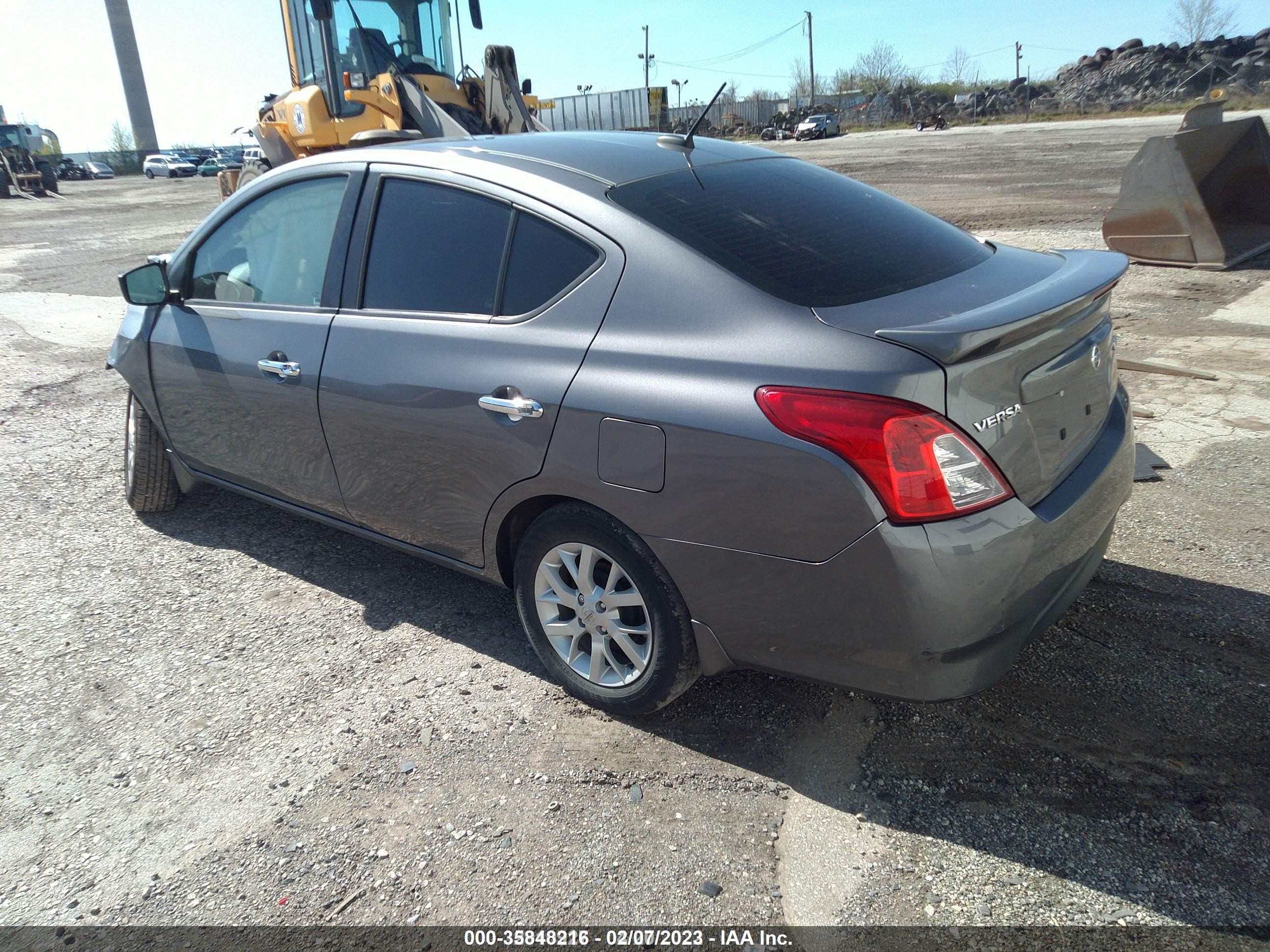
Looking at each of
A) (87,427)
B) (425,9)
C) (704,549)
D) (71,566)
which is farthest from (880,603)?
(425,9)

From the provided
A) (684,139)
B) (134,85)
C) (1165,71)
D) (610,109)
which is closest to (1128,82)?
(1165,71)

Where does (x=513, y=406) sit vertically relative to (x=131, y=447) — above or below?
above

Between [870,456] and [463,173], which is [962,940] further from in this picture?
[463,173]

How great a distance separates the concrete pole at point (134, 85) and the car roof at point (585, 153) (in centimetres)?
8961

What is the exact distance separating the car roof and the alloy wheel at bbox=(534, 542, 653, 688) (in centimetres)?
122

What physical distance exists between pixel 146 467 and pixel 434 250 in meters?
2.47

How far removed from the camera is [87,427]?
20.5 feet

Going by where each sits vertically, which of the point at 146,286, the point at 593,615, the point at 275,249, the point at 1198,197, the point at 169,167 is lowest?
the point at 593,615

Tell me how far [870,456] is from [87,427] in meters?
→ 6.02

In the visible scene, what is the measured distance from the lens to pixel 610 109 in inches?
2224

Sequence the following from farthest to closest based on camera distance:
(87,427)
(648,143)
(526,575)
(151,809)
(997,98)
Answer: (997,98)
(87,427)
(648,143)
(526,575)
(151,809)

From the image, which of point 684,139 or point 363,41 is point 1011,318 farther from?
point 363,41

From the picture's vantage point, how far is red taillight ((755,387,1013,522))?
2.14 m

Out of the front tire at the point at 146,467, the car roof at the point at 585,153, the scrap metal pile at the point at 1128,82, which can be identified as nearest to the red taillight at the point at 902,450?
the car roof at the point at 585,153
